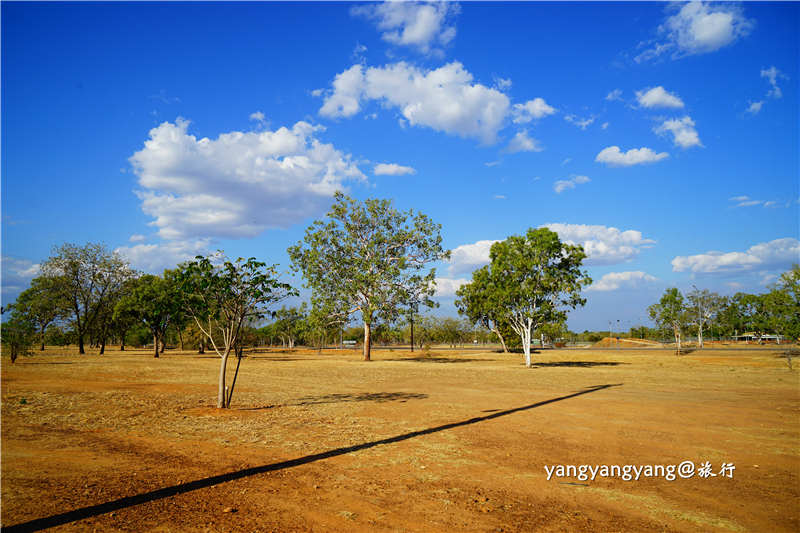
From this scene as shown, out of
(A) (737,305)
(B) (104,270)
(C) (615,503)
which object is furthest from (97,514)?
(A) (737,305)

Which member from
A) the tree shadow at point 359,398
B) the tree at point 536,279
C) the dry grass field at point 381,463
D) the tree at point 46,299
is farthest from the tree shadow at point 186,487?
the tree at point 46,299

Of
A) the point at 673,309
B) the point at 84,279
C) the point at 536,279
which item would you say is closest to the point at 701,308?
the point at 673,309

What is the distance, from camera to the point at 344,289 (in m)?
41.9

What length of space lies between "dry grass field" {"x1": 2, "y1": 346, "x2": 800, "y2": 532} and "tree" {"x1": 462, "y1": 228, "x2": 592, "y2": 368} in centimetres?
2070

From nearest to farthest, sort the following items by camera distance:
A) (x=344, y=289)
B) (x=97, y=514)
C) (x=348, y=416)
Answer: (x=97, y=514) < (x=348, y=416) < (x=344, y=289)

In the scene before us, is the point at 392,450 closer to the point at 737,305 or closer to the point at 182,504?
the point at 182,504

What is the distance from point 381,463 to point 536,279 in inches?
1243

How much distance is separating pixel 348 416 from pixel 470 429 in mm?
3685

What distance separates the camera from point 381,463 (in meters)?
7.83

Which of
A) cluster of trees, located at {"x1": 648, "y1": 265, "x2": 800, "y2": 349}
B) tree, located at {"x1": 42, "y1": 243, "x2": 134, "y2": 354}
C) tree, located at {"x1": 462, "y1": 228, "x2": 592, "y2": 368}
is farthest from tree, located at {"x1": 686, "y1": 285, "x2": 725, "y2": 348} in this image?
tree, located at {"x1": 42, "y1": 243, "x2": 134, "y2": 354}

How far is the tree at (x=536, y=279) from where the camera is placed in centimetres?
3597

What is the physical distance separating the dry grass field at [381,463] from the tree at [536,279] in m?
20.7

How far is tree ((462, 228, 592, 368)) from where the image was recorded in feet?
118

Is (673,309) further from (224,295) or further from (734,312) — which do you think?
(224,295)
